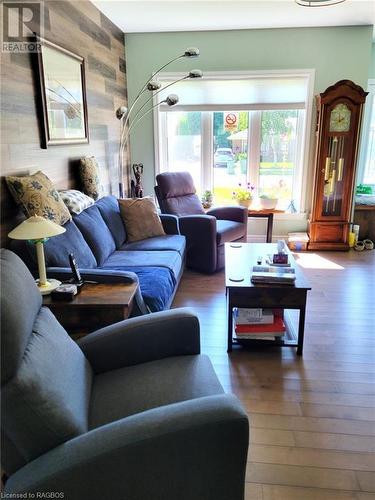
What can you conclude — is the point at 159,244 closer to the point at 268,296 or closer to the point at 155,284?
the point at 155,284

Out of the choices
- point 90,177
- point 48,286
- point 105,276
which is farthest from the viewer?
point 90,177

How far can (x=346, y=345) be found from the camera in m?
2.49

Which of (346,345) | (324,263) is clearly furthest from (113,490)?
(324,263)

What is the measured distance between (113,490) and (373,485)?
42.6 inches

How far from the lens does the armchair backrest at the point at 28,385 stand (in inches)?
38.8

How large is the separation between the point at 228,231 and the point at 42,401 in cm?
299

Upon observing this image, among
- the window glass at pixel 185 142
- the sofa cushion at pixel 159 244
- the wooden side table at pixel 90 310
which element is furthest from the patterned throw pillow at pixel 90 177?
the window glass at pixel 185 142

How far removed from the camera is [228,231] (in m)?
3.84

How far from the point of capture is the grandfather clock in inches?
161

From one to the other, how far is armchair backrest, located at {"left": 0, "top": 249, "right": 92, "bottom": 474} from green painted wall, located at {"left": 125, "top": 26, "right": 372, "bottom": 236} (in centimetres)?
387

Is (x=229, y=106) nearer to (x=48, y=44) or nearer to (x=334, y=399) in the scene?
(x=48, y=44)

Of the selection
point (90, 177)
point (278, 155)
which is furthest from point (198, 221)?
point (278, 155)

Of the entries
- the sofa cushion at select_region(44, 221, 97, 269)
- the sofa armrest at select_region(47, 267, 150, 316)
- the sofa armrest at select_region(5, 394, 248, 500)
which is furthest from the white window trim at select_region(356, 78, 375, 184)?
the sofa armrest at select_region(5, 394, 248, 500)

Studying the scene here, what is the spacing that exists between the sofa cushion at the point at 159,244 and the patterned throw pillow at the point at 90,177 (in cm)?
52
